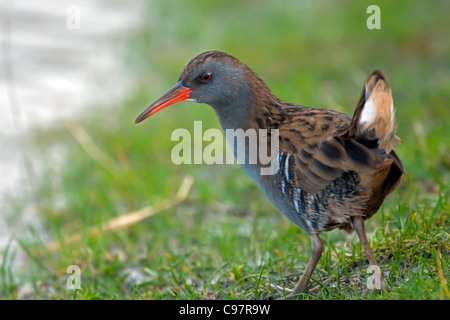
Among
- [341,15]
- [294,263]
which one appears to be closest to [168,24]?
[341,15]

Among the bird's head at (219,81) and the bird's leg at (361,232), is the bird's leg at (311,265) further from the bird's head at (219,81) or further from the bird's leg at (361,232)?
the bird's head at (219,81)

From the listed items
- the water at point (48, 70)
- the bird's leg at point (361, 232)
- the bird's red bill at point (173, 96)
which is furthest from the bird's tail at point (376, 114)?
the water at point (48, 70)

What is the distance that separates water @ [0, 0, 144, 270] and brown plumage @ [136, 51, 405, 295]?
201 centimetres

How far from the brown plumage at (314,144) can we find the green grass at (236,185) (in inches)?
18.3

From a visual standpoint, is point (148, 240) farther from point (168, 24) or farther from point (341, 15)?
point (168, 24)

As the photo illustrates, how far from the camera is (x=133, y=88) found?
28.1 feet

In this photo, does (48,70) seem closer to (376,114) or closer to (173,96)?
(173,96)

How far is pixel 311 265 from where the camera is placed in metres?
3.71

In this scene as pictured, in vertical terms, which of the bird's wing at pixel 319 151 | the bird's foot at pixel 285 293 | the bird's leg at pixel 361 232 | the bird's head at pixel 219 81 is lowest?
the bird's foot at pixel 285 293

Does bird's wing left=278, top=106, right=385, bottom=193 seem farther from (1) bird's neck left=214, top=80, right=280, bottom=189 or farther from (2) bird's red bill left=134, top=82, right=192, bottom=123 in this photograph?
(2) bird's red bill left=134, top=82, right=192, bottom=123

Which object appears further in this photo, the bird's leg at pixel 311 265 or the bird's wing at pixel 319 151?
the bird's leg at pixel 311 265

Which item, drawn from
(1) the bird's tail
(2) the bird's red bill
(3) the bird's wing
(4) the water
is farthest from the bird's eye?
(4) the water

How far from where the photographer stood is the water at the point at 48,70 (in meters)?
6.97

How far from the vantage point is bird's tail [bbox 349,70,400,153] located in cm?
313
